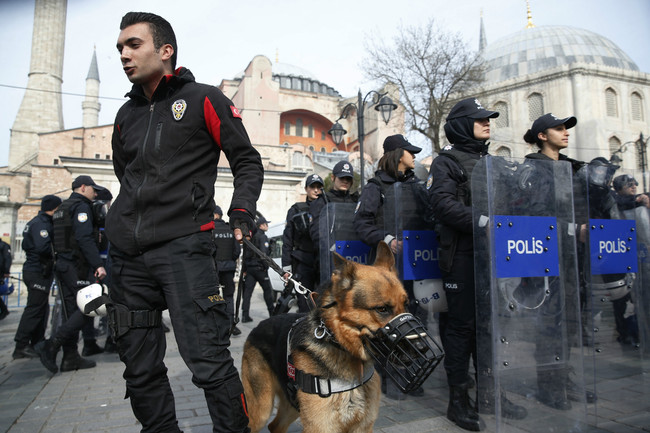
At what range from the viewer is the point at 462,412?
3480 millimetres

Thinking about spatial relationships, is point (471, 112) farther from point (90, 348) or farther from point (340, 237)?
point (90, 348)

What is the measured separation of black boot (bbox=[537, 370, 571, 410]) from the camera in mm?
3176

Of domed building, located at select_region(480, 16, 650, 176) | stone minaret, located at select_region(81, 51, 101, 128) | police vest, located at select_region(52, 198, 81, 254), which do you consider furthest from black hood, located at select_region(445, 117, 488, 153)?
stone minaret, located at select_region(81, 51, 101, 128)

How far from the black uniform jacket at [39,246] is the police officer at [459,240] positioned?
5.78 m

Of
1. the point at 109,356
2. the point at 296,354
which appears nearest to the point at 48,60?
the point at 109,356

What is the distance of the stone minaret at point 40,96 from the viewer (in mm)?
49875

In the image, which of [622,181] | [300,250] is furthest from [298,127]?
[622,181]

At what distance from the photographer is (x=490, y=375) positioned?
3.15m

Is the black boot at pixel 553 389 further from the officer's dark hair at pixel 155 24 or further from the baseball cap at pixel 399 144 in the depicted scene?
the officer's dark hair at pixel 155 24

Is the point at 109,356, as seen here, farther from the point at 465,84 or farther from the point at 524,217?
the point at 465,84

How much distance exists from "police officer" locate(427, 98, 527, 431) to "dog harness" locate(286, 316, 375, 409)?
1.36 metres

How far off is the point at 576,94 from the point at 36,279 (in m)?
54.6

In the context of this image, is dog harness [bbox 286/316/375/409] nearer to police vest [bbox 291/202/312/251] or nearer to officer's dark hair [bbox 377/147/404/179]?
officer's dark hair [bbox 377/147/404/179]

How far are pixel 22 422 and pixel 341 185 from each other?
4189 mm
